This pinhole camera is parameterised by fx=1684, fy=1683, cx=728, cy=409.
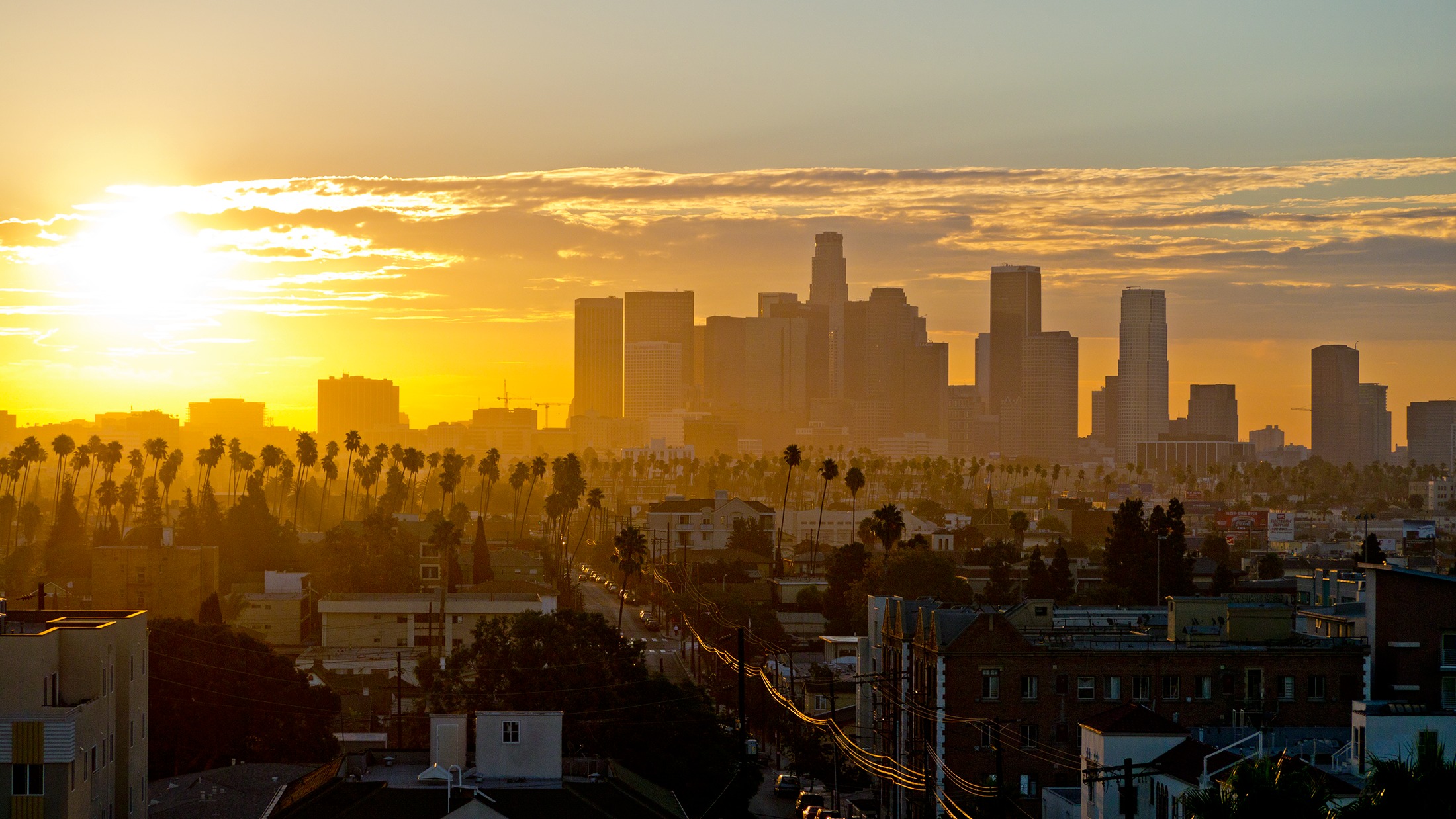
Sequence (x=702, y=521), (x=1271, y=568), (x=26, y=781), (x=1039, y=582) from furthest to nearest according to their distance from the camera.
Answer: (x=702, y=521) → (x=1271, y=568) → (x=1039, y=582) → (x=26, y=781)

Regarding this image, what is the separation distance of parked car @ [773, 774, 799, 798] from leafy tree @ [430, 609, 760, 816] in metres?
4.69

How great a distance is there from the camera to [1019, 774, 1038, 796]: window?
51.5 m

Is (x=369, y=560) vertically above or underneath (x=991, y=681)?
underneath

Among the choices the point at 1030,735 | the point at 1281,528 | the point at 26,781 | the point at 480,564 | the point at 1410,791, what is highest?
the point at 1410,791

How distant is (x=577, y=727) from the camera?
5406 centimetres

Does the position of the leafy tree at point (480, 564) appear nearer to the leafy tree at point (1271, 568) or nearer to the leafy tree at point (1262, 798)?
the leafy tree at point (1271, 568)

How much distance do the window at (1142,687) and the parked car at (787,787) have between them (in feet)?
46.1

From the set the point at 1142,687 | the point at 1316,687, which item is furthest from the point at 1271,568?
the point at 1142,687

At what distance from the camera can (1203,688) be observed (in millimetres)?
53656

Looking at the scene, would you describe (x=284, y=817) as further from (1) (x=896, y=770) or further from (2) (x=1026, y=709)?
(2) (x=1026, y=709)

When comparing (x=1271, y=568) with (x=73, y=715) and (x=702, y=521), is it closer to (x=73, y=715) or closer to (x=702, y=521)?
(x=702, y=521)

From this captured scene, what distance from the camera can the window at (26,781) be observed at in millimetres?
35531

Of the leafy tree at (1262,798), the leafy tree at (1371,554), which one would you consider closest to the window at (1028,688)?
the leafy tree at (1262,798)

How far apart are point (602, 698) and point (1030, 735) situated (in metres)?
14.2
